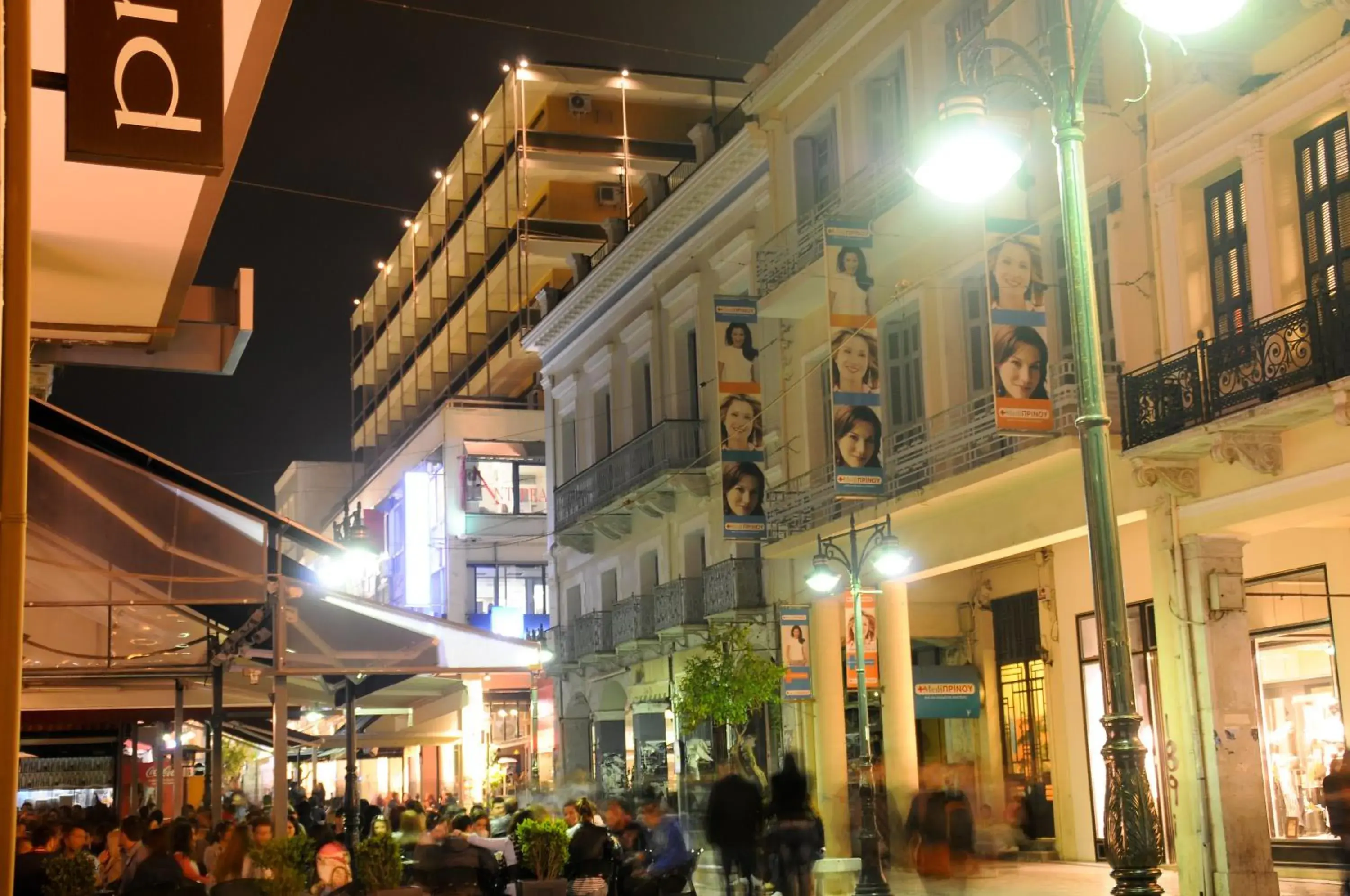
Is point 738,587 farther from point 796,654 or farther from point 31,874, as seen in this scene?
point 31,874

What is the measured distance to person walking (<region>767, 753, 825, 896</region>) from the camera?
16.0m

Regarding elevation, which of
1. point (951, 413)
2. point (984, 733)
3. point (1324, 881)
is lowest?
point (1324, 881)

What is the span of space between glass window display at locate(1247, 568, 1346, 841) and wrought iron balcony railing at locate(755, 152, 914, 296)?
7818mm

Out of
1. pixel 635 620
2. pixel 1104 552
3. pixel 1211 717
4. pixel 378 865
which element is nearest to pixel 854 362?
pixel 1211 717

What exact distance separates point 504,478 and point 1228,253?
38.9m

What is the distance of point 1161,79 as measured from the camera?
18484 mm

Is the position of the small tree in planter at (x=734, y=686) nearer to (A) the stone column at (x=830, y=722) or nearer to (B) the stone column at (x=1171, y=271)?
(A) the stone column at (x=830, y=722)

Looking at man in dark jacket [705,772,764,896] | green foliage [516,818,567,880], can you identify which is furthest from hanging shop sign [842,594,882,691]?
green foliage [516,818,567,880]

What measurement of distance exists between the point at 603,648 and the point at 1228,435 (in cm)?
2201

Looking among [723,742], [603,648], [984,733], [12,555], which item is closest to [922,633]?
[984,733]

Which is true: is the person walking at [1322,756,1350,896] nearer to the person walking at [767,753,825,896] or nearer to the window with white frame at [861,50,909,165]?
the person walking at [767,753,825,896]

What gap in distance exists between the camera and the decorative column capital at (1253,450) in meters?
16.5

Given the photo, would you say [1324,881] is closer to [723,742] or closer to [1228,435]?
[1228,435]

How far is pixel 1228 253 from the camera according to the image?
699 inches
